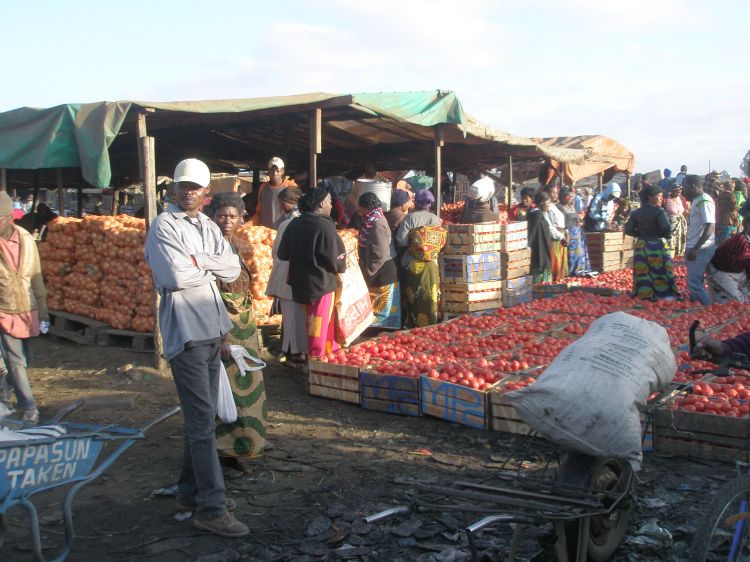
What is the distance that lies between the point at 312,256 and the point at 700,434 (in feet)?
12.5

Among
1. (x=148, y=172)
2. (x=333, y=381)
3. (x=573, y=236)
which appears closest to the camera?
(x=333, y=381)

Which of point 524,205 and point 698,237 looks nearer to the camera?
point 698,237

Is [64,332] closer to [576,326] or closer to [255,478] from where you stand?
[255,478]

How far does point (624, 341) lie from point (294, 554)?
6.92 feet

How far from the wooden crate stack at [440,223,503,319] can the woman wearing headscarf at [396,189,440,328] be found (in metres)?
0.65

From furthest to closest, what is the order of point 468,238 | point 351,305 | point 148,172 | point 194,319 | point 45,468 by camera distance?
point 468,238 → point 351,305 → point 148,172 → point 194,319 → point 45,468

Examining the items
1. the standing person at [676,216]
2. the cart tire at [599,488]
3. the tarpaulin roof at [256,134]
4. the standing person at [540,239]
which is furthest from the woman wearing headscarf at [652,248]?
the cart tire at [599,488]

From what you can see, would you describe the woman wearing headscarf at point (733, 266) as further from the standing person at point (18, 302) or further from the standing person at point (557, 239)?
the standing person at point (18, 302)

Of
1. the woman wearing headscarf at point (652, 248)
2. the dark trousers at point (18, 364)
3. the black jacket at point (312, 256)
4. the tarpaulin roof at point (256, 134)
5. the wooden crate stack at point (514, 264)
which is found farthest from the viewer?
the wooden crate stack at point (514, 264)

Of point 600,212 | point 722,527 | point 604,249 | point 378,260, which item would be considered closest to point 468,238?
point 378,260

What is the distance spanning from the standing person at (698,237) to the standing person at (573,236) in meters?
3.02

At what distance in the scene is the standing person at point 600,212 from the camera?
650 inches

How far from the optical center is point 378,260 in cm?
887

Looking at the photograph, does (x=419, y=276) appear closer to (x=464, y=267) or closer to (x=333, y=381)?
(x=464, y=267)
